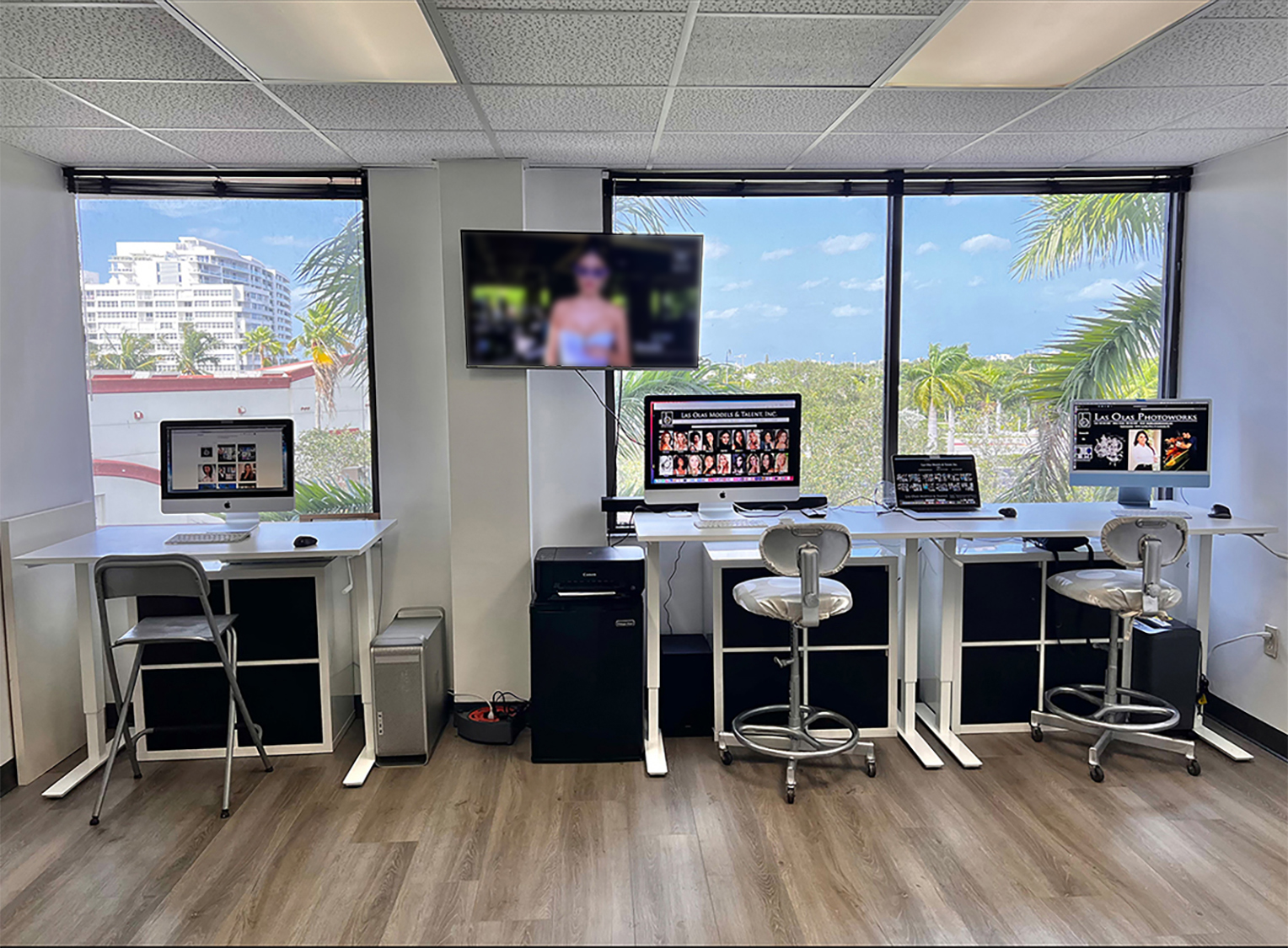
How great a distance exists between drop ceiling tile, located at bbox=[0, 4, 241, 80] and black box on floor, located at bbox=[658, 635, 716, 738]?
266 centimetres

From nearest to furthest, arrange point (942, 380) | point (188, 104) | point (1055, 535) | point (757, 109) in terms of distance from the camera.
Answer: point (188, 104)
point (757, 109)
point (1055, 535)
point (942, 380)

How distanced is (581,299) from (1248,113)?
2.63m

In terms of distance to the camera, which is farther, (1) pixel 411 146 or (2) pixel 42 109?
(1) pixel 411 146

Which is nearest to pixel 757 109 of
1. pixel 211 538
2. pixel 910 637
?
pixel 910 637

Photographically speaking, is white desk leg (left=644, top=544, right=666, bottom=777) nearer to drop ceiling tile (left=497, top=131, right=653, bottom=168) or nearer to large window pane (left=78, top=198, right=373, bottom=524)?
large window pane (left=78, top=198, right=373, bottom=524)

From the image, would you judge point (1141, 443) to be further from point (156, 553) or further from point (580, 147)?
point (156, 553)


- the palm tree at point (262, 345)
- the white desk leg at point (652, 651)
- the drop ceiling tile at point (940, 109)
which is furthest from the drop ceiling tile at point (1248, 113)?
the palm tree at point (262, 345)

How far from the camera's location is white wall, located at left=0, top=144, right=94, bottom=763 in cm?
337

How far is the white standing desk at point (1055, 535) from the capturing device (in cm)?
332

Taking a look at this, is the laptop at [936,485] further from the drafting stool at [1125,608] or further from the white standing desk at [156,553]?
Result: the white standing desk at [156,553]

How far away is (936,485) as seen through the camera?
3779mm

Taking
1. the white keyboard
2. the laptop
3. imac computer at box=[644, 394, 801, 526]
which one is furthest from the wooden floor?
imac computer at box=[644, 394, 801, 526]

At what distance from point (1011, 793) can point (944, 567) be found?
89 cm

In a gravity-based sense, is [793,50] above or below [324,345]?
above
